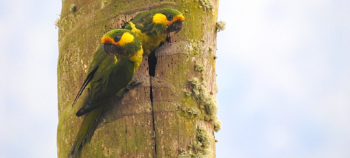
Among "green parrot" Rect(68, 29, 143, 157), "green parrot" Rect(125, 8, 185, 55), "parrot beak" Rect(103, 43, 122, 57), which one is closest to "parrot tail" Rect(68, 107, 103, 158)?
"green parrot" Rect(68, 29, 143, 157)

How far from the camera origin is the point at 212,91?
126 inches

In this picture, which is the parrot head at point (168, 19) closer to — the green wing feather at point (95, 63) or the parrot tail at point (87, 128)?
the green wing feather at point (95, 63)

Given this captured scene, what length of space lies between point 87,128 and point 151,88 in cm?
53

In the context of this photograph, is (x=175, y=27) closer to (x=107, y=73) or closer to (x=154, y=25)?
(x=154, y=25)

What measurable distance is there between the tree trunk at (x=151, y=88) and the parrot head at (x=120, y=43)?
22cm

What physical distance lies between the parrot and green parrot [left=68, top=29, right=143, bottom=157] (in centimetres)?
17

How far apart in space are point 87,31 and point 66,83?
1.41 feet

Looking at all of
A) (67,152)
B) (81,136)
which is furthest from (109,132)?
(67,152)

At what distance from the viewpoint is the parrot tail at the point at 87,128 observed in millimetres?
2838

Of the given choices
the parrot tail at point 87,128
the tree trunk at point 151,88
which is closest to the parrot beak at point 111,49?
the tree trunk at point 151,88

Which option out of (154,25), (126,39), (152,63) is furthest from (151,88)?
(154,25)

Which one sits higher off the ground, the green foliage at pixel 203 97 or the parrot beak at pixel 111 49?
the parrot beak at pixel 111 49

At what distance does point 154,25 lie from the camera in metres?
3.05

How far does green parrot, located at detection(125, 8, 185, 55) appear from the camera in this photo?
301 cm
